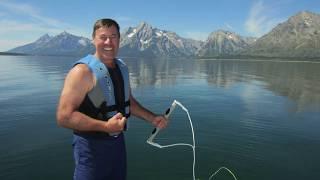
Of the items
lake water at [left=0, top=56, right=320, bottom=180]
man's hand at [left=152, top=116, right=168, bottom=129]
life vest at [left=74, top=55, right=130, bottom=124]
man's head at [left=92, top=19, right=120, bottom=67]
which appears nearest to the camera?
life vest at [left=74, top=55, right=130, bottom=124]

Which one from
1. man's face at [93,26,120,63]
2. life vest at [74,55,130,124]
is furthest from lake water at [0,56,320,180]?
man's face at [93,26,120,63]

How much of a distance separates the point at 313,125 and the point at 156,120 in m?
22.9

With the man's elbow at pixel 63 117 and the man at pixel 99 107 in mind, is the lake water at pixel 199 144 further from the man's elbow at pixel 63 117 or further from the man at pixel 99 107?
the man's elbow at pixel 63 117

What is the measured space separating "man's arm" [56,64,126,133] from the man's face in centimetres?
62

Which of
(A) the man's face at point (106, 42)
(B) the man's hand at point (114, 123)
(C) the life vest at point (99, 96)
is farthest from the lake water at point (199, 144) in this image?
(B) the man's hand at point (114, 123)

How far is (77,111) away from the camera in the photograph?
5.41m

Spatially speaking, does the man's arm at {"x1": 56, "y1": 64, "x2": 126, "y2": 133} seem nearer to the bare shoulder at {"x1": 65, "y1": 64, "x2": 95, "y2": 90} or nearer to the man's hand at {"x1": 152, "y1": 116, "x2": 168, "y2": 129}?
the bare shoulder at {"x1": 65, "y1": 64, "x2": 95, "y2": 90}

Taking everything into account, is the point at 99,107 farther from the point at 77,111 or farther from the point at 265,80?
the point at 265,80

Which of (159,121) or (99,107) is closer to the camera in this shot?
(99,107)

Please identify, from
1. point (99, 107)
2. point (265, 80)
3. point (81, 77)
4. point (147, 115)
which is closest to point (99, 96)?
point (99, 107)

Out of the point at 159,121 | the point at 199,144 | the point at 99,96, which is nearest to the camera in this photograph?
the point at 99,96

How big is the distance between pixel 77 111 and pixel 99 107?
511 mm

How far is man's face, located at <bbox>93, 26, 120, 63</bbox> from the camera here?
589cm

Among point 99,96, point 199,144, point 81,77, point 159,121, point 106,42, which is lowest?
point 199,144
